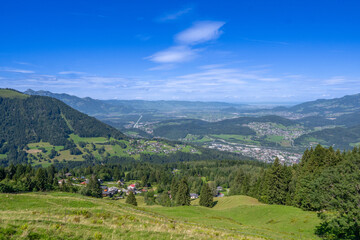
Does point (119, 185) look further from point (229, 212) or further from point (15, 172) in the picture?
point (229, 212)

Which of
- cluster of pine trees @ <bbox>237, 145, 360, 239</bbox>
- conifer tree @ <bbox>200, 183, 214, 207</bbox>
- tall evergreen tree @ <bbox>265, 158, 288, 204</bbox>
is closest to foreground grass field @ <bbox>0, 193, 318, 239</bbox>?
cluster of pine trees @ <bbox>237, 145, 360, 239</bbox>

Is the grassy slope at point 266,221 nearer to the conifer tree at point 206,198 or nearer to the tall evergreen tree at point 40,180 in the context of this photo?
the conifer tree at point 206,198

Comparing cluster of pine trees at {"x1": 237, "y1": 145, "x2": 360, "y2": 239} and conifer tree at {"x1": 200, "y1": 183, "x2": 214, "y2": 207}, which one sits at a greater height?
cluster of pine trees at {"x1": 237, "y1": 145, "x2": 360, "y2": 239}

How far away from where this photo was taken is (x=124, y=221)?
17.6 metres

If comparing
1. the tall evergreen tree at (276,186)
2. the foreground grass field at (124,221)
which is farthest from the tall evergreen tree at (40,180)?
the tall evergreen tree at (276,186)

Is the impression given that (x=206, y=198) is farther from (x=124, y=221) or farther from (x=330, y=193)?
(x=124, y=221)

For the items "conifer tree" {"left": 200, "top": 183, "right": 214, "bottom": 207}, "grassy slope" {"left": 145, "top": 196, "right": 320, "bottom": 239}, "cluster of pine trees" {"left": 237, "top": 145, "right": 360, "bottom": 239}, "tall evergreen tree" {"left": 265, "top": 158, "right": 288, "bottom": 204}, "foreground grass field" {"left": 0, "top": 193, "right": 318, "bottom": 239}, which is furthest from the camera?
"conifer tree" {"left": 200, "top": 183, "right": 214, "bottom": 207}

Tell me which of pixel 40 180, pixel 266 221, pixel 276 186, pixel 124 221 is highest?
pixel 124 221

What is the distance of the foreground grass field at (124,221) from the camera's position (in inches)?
477

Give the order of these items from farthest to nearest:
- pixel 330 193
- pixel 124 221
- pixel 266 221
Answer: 1. pixel 266 221
2. pixel 330 193
3. pixel 124 221

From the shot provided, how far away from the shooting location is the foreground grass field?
1211 cm

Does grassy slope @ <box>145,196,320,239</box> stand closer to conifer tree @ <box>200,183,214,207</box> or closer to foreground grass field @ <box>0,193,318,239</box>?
foreground grass field @ <box>0,193,318,239</box>

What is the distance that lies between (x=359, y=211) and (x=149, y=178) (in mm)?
138230

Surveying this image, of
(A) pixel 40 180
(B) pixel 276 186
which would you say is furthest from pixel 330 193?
(A) pixel 40 180
